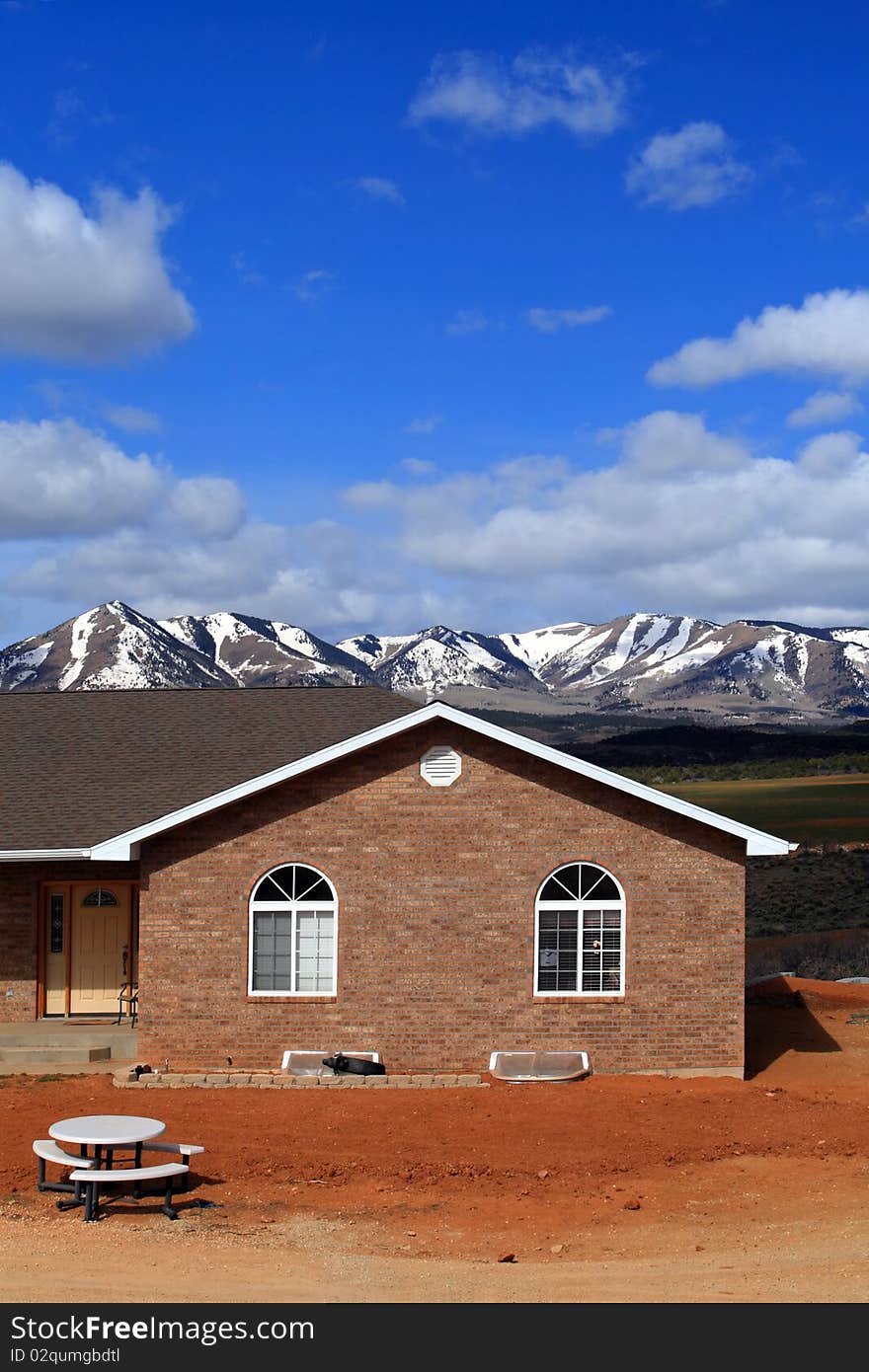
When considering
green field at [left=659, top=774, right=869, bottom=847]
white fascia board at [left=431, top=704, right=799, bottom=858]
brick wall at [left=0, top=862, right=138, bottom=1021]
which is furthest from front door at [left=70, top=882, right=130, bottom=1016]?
green field at [left=659, top=774, right=869, bottom=847]

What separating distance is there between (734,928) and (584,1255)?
803cm

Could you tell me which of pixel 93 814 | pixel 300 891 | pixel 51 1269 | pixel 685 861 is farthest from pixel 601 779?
pixel 51 1269

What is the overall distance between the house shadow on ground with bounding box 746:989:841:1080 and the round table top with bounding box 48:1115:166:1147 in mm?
9117

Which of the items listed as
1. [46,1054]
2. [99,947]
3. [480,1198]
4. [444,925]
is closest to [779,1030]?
[444,925]

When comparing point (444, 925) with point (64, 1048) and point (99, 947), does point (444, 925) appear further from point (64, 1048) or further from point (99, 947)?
point (99, 947)

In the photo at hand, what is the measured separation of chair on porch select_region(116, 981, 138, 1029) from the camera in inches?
831

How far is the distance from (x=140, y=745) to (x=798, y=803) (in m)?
57.2

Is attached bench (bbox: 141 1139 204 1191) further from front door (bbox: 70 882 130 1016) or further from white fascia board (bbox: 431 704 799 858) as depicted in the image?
front door (bbox: 70 882 130 1016)

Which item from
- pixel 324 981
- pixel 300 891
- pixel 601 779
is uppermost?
pixel 601 779

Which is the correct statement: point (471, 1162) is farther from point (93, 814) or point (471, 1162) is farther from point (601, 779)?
point (93, 814)

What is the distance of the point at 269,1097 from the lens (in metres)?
16.9
